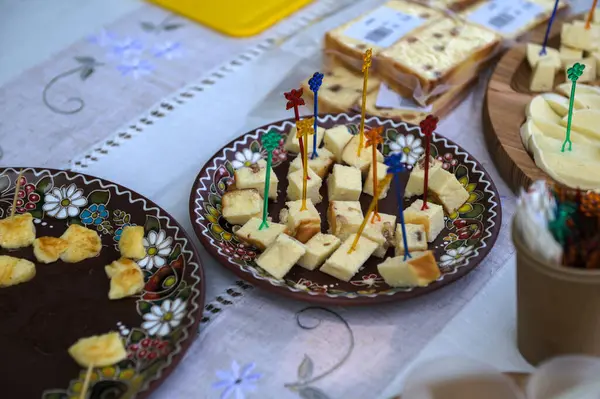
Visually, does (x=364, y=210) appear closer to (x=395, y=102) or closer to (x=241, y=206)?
(x=241, y=206)

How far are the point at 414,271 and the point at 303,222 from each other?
0.75 feet

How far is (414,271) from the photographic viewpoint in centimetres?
103

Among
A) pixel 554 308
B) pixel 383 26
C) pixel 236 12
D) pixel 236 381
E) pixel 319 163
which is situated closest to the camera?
pixel 554 308

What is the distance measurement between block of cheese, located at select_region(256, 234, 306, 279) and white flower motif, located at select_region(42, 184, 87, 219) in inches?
14.4

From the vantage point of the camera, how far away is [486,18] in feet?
5.77

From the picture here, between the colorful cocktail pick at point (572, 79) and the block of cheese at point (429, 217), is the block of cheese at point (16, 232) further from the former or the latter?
the colorful cocktail pick at point (572, 79)

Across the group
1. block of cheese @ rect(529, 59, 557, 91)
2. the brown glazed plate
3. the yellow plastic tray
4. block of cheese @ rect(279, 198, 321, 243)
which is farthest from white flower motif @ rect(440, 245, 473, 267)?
the yellow plastic tray

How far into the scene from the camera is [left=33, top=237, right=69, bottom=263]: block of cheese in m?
1.15

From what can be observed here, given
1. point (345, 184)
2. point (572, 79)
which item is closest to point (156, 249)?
point (345, 184)

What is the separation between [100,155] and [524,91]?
3.03ft

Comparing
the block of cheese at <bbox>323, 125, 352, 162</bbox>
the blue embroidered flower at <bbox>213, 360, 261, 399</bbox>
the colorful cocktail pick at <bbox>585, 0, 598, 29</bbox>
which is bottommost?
the blue embroidered flower at <bbox>213, 360, 261, 399</bbox>

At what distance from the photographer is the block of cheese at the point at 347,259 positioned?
110 cm

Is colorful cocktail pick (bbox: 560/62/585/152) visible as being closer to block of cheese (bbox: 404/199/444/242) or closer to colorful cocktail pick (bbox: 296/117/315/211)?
block of cheese (bbox: 404/199/444/242)

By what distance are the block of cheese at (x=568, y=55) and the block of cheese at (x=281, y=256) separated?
0.85 meters
